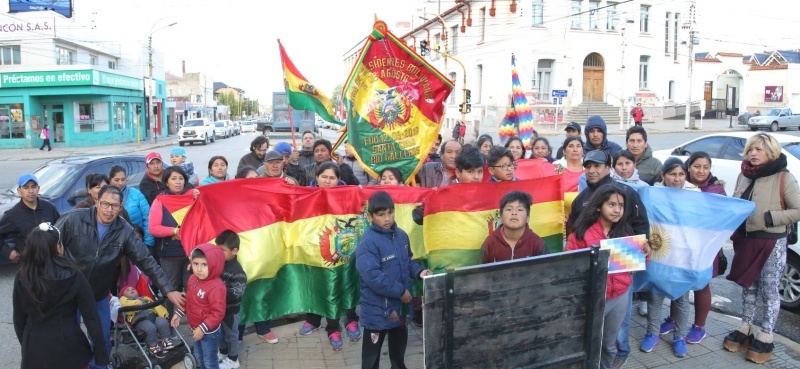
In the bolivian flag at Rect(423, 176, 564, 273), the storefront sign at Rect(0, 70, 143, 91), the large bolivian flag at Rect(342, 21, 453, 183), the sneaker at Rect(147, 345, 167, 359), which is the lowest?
the sneaker at Rect(147, 345, 167, 359)

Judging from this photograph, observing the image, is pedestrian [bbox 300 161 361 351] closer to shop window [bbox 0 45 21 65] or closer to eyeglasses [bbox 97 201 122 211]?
eyeglasses [bbox 97 201 122 211]

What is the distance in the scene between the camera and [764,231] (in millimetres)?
4949

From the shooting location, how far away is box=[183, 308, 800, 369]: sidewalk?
506 centimetres

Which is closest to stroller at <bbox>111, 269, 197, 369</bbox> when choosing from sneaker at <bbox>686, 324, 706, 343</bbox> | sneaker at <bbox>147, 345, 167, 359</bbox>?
sneaker at <bbox>147, 345, 167, 359</bbox>

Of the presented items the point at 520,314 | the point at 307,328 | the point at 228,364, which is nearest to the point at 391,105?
the point at 307,328

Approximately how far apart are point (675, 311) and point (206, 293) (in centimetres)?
403

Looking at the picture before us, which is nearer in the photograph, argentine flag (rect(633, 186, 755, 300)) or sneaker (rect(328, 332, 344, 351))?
argentine flag (rect(633, 186, 755, 300))

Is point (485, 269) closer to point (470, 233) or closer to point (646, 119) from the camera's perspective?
point (470, 233)

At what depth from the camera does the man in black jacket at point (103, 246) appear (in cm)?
447

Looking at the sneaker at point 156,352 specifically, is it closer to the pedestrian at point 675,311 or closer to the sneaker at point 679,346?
the pedestrian at point 675,311

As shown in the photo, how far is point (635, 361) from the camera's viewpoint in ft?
16.8

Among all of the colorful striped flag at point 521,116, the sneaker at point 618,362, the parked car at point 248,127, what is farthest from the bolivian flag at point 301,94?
the parked car at point 248,127

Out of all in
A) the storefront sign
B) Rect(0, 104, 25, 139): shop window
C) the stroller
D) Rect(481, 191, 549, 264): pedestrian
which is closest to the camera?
Rect(481, 191, 549, 264): pedestrian

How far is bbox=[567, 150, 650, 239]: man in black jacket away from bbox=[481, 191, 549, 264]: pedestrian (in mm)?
534
